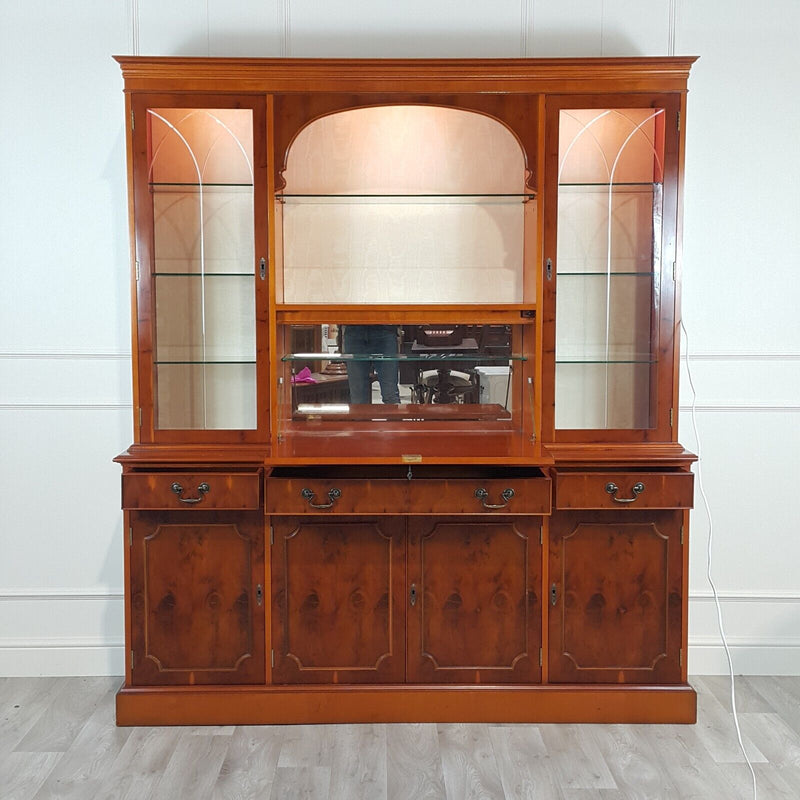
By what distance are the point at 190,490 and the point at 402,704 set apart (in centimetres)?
98

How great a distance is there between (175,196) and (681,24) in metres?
1.90

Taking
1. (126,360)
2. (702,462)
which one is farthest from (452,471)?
(126,360)

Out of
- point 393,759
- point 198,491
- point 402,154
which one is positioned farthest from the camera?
point 402,154

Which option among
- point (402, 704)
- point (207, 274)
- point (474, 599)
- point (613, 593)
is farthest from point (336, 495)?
point (613, 593)

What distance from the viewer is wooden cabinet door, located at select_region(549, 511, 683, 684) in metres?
Answer: 2.87

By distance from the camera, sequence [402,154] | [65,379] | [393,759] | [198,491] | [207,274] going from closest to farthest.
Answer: [393,759] < [198,491] < [207,274] < [402,154] < [65,379]

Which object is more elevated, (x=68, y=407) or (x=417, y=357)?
(x=417, y=357)

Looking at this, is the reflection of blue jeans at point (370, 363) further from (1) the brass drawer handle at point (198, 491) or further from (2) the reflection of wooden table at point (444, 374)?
(1) the brass drawer handle at point (198, 491)

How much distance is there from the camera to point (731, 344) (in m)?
3.27

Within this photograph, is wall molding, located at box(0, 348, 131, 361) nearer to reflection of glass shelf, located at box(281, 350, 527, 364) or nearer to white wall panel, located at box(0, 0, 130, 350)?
white wall panel, located at box(0, 0, 130, 350)

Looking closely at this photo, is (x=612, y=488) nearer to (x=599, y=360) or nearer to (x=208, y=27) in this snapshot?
(x=599, y=360)

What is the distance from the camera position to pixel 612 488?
280 centimetres

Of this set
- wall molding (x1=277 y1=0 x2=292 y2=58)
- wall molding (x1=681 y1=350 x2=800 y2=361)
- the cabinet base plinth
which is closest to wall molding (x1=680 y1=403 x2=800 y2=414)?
wall molding (x1=681 y1=350 x2=800 y2=361)

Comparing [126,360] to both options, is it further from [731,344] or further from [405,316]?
[731,344]
